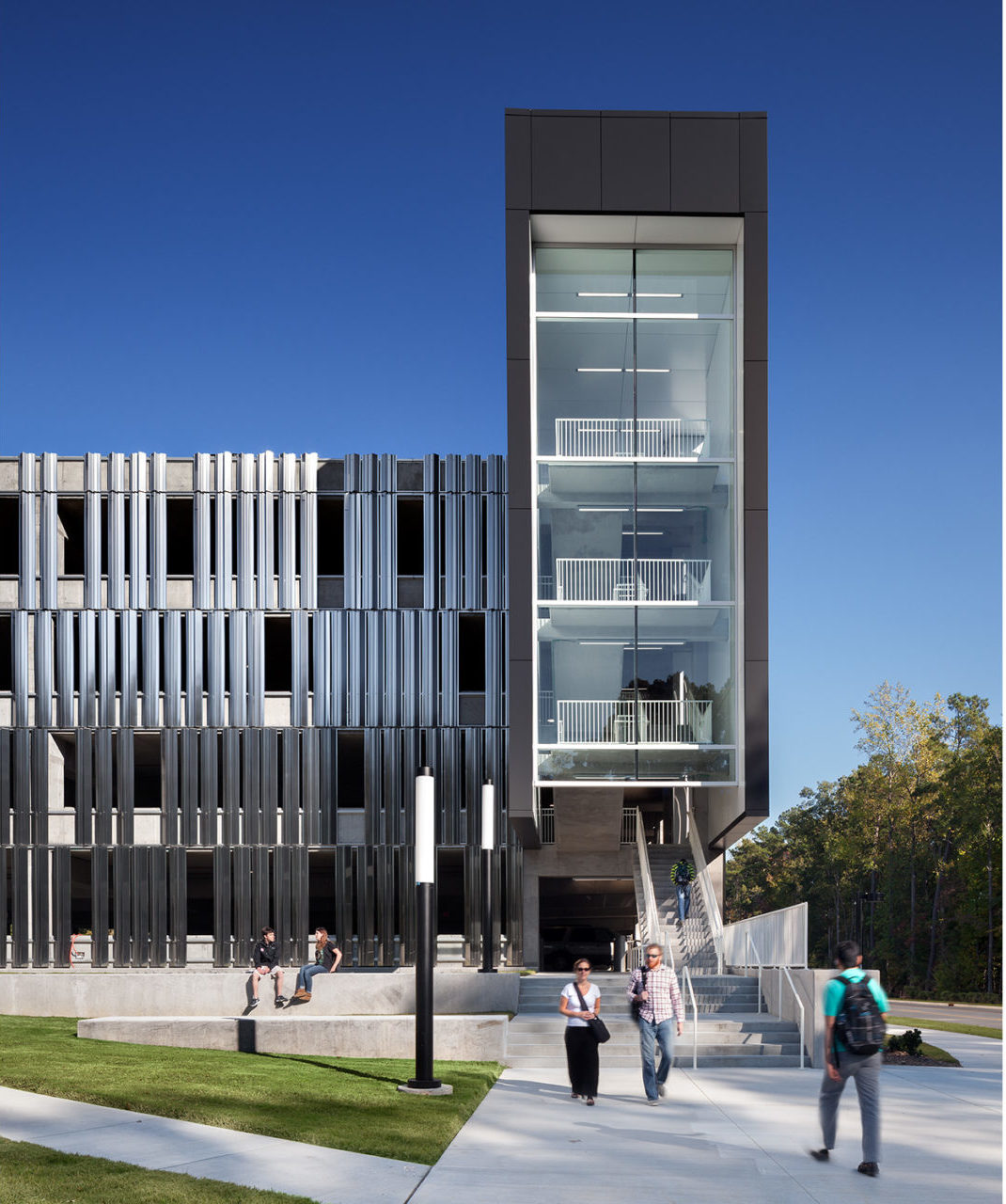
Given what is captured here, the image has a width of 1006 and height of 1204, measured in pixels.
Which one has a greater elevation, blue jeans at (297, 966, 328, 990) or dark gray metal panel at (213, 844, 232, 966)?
blue jeans at (297, 966, 328, 990)

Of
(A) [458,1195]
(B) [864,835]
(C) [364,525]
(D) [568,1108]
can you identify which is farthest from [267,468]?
(B) [864,835]

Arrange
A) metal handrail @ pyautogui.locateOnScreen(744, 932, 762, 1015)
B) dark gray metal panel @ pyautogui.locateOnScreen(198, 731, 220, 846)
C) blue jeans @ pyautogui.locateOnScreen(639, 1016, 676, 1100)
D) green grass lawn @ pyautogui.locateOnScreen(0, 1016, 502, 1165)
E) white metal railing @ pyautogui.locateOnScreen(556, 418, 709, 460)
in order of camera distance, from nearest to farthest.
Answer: green grass lawn @ pyautogui.locateOnScreen(0, 1016, 502, 1165) → blue jeans @ pyautogui.locateOnScreen(639, 1016, 676, 1100) → metal handrail @ pyautogui.locateOnScreen(744, 932, 762, 1015) → white metal railing @ pyautogui.locateOnScreen(556, 418, 709, 460) → dark gray metal panel @ pyautogui.locateOnScreen(198, 731, 220, 846)

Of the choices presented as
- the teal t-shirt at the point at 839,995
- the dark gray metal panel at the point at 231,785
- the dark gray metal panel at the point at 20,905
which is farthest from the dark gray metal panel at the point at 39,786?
the teal t-shirt at the point at 839,995

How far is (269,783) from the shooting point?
105 feet

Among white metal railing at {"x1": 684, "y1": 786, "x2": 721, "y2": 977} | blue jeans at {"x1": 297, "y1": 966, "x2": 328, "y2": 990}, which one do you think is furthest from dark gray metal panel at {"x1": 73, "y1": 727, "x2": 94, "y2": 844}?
white metal railing at {"x1": 684, "y1": 786, "x2": 721, "y2": 977}

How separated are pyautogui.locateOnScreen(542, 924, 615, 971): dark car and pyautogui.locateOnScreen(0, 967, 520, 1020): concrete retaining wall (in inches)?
803

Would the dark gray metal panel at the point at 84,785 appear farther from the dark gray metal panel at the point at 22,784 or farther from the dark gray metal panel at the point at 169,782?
the dark gray metal panel at the point at 169,782

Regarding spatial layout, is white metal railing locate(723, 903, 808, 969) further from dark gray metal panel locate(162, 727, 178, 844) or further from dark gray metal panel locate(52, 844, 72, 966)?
dark gray metal panel locate(52, 844, 72, 966)

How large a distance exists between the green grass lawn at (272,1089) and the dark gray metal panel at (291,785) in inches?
621

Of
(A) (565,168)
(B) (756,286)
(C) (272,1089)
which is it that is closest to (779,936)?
(C) (272,1089)

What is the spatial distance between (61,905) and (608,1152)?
2518 cm

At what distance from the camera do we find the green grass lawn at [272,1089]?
9.90m

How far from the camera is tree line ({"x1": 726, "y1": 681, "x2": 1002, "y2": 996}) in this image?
53.6 meters

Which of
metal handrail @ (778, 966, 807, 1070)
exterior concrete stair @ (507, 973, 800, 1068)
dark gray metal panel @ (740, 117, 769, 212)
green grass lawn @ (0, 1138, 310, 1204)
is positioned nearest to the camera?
green grass lawn @ (0, 1138, 310, 1204)
